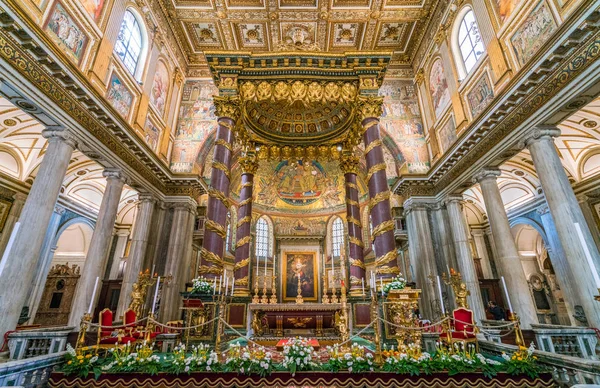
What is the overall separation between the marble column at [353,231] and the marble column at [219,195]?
161 inches

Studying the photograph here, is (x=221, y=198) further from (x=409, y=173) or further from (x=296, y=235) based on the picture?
(x=296, y=235)

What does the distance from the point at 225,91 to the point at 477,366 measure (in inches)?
346

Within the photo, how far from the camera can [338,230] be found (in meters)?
19.2

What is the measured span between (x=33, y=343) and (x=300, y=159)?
10081mm

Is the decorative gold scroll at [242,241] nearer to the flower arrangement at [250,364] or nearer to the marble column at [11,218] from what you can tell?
the flower arrangement at [250,364]

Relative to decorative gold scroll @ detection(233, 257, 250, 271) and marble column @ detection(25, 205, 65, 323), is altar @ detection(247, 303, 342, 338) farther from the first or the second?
marble column @ detection(25, 205, 65, 323)

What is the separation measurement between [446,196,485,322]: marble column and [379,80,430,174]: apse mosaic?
225 centimetres

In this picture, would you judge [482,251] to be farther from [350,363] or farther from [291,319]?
[350,363]

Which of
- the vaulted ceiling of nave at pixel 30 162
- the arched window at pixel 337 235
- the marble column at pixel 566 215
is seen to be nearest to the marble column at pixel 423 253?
the marble column at pixel 566 215

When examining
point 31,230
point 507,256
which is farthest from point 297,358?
point 507,256

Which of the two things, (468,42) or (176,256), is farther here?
(176,256)

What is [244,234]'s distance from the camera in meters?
9.48

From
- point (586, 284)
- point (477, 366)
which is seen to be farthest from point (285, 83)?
point (586, 284)

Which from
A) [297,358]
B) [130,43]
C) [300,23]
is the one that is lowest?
[297,358]
